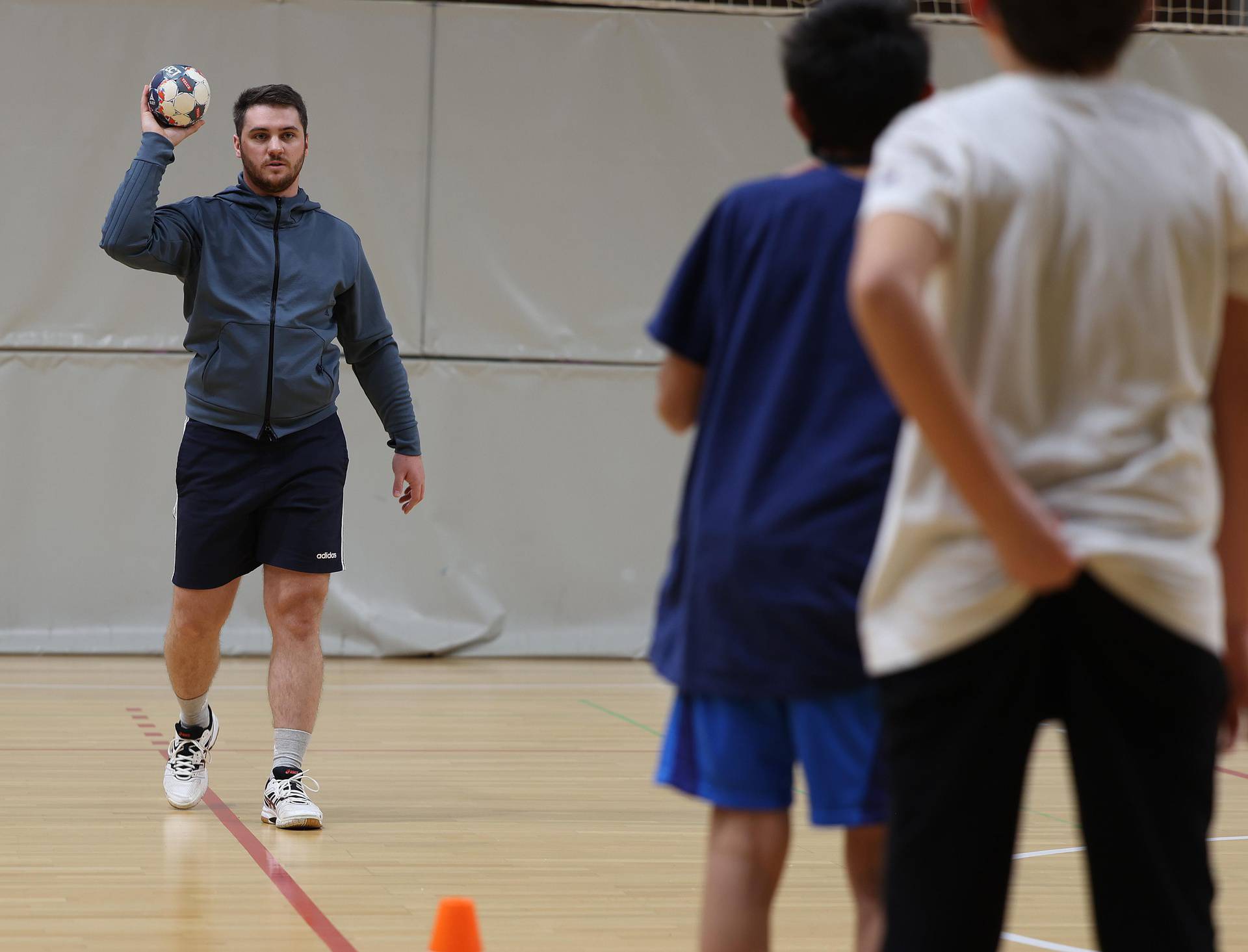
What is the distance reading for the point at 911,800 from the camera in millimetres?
1366

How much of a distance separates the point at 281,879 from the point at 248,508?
97cm

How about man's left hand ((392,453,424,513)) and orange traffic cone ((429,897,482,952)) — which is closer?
orange traffic cone ((429,897,482,952))

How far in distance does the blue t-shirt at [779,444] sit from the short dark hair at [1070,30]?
16.8 inches

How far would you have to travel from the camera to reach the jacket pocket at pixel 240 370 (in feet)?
12.9

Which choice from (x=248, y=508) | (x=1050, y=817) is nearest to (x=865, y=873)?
(x=248, y=508)

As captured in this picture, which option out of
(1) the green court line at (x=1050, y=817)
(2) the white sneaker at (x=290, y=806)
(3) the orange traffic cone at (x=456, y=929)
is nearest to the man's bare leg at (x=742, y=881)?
(3) the orange traffic cone at (x=456, y=929)

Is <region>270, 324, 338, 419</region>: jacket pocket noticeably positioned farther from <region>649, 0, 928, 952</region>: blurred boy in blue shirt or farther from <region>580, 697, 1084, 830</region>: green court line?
<region>649, 0, 928, 952</region>: blurred boy in blue shirt

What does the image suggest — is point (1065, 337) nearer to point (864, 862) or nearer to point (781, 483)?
point (781, 483)

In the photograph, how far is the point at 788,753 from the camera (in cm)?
187

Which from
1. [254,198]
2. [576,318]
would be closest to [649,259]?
[576,318]

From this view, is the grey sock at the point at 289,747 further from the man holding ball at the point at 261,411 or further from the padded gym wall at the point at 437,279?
the padded gym wall at the point at 437,279

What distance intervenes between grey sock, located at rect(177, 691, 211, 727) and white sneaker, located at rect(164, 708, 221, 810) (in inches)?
0.4

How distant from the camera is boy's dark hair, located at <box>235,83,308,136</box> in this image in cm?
398

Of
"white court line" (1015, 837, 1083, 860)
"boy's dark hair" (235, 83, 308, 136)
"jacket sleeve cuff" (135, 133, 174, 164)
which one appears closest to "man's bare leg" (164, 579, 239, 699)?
"jacket sleeve cuff" (135, 133, 174, 164)
